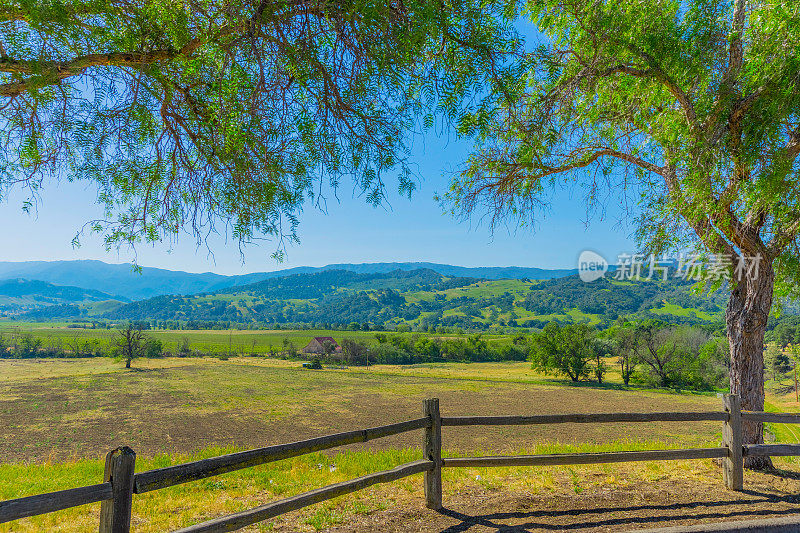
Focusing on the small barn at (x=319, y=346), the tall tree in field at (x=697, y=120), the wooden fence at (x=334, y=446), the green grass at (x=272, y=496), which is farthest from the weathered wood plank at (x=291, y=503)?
the small barn at (x=319, y=346)

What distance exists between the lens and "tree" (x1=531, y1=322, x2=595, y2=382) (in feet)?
225

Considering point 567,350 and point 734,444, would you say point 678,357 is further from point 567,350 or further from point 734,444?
point 734,444

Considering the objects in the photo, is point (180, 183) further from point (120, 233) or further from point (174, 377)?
point (174, 377)

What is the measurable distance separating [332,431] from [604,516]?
3103 centimetres

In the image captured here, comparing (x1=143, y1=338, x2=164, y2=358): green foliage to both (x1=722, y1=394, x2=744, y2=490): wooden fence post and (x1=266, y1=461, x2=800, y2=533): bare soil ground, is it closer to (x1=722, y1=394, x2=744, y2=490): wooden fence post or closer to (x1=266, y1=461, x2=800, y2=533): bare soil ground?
(x1=266, y1=461, x2=800, y2=533): bare soil ground

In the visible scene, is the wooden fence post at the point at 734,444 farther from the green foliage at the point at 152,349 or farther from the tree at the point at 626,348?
the green foliage at the point at 152,349

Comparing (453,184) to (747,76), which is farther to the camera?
(453,184)

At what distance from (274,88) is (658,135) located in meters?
6.75

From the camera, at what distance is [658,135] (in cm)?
752

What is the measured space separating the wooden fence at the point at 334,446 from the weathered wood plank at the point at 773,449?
0.01m

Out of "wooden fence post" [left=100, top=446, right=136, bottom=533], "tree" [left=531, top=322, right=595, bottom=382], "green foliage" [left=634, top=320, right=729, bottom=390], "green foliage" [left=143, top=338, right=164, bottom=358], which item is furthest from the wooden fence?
"green foliage" [left=143, top=338, right=164, bottom=358]

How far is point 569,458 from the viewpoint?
18.4ft

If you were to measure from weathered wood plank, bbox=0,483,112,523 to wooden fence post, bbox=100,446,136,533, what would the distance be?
59 millimetres

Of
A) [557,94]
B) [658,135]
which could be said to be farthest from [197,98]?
[658,135]
